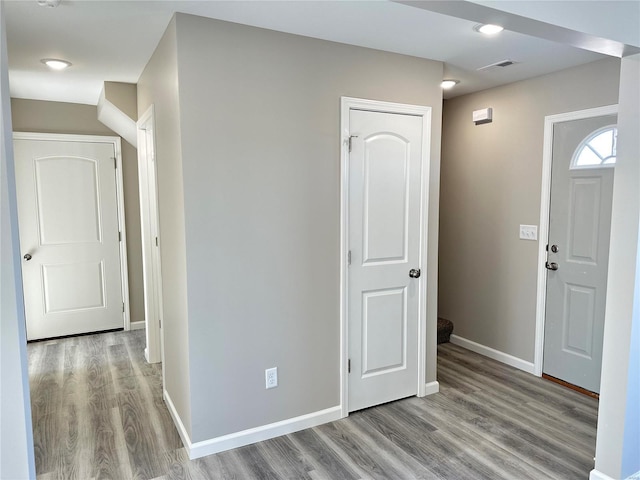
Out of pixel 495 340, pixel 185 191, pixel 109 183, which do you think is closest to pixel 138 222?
pixel 109 183

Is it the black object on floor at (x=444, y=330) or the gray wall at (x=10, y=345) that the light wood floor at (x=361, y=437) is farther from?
the gray wall at (x=10, y=345)

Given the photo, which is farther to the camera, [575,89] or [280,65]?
[575,89]

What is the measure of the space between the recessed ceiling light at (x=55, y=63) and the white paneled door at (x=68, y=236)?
1477 millimetres

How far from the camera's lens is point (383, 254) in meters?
3.00

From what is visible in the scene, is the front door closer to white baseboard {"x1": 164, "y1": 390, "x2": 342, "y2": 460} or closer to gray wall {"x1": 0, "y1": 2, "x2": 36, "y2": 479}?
white baseboard {"x1": 164, "y1": 390, "x2": 342, "y2": 460}

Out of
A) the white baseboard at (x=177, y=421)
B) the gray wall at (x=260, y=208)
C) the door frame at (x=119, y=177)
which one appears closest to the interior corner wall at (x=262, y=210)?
the gray wall at (x=260, y=208)

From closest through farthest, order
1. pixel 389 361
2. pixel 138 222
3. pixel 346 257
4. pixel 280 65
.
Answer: pixel 280 65 < pixel 346 257 < pixel 389 361 < pixel 138 222

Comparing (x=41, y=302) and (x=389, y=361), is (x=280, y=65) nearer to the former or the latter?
(x=389, y=361)

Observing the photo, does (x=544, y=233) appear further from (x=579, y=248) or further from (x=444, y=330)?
(x=444, y=330)

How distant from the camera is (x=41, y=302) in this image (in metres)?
4.49

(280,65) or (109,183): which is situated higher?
(280,65)

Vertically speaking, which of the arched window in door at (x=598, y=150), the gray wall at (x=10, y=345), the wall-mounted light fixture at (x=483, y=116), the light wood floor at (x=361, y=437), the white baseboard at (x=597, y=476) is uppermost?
the wall-mounted light fixture at (x=483, y=116)

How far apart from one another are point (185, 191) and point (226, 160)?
283 millimetres

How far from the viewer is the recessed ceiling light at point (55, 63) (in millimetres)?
3016
